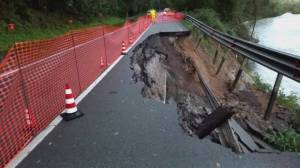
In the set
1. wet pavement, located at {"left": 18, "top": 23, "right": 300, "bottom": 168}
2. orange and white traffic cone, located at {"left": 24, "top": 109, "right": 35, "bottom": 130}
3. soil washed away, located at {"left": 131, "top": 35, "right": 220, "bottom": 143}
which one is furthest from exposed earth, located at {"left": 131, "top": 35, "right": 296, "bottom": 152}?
orange and white traffic cone, located at {"left": 24, "top": 109, "right": 35, "bottom": 130}

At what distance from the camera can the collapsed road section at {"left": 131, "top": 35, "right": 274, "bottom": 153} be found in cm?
417

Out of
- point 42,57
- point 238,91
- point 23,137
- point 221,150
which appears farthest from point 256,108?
point 23,137

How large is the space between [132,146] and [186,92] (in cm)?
514

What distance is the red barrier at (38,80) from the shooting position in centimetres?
432

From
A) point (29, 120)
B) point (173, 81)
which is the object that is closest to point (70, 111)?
point (29, 120)

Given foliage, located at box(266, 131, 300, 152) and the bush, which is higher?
foliage, located at box(266, 131, 300, 152)

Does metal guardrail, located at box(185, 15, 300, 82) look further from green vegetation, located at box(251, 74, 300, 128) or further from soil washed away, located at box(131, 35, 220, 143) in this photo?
green vegetation, located at box(251, 74, 300, 128)

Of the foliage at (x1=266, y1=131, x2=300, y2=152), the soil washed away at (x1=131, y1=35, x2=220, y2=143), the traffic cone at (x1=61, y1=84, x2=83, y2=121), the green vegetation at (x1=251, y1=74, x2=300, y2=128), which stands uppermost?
the traffic cone at (x1=61, y1=84, x2=83, y2=121)

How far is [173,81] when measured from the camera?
9.57m

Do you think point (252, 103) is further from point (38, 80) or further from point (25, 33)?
point (25, 33)

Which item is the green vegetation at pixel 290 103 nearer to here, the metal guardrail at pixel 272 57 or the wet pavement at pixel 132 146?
the metal guardrail at pixel 272 57

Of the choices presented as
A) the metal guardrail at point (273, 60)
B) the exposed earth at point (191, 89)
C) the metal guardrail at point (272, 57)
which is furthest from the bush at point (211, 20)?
the metal guardrail at point (273, 60)

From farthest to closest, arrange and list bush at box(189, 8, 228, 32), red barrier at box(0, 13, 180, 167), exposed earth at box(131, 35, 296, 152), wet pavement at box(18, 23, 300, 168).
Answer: bush at box(189, 8, 228, 32)
exposed earth at box(131, 35, 296, 152)
red barrier at box(0, 13, 180, 167)
wet pavement at box(18, 23, 300, 168)

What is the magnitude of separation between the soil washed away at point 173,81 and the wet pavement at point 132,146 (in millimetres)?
367
